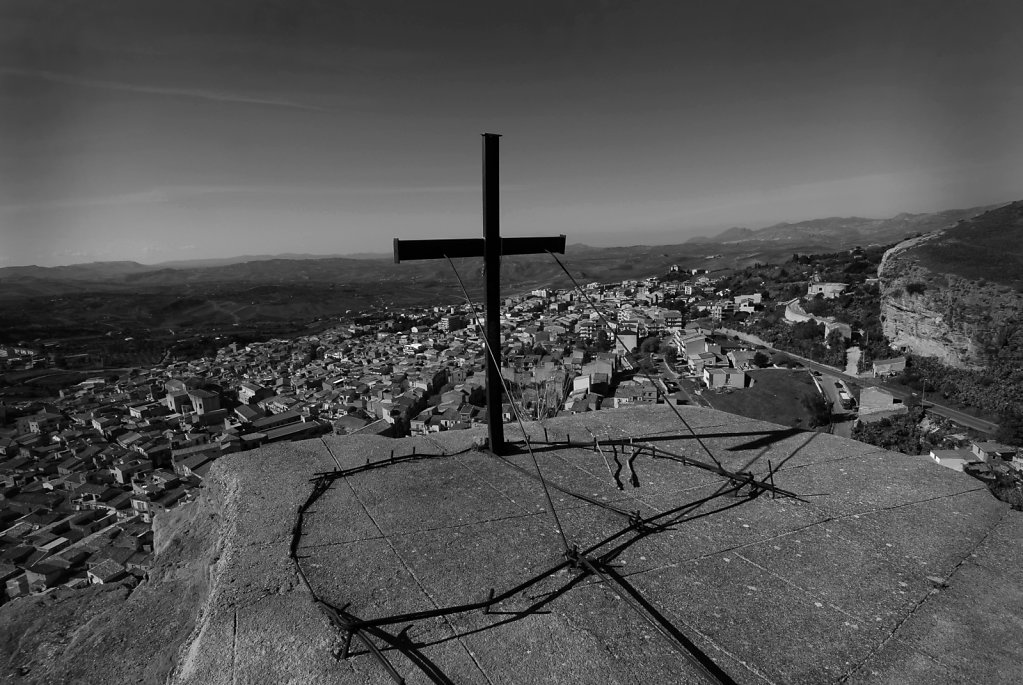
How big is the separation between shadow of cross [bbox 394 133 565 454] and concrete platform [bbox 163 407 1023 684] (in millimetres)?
724

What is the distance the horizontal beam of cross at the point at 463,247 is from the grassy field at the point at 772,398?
1775cm

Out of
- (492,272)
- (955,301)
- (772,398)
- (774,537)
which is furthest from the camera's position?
(955,301)

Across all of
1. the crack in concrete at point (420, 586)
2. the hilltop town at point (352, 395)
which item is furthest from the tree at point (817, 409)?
the crack in concrete at point (420, 586)

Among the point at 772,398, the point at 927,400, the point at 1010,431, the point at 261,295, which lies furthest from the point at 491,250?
the point at 261,295

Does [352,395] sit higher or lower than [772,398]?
lower

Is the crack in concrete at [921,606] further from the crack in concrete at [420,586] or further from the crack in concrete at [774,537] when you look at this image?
the crack in concrete at [420,586]

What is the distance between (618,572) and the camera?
3510 millimetres

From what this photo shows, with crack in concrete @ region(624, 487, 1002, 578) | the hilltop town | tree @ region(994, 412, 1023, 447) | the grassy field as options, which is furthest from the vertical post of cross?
tree @ region(994, 412, 1023, 447)

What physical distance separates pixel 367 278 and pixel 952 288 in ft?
476

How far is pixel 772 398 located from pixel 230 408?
3231 cm

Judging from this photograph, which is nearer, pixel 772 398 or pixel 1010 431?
pixel 1010 431

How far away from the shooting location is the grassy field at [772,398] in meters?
24.0

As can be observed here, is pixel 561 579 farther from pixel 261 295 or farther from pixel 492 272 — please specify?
pixel 261 295

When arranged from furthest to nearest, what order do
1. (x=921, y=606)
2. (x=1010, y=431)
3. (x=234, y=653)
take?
(x=1010, y=431) → (x=921, y=606) → (x=234, y=653)
